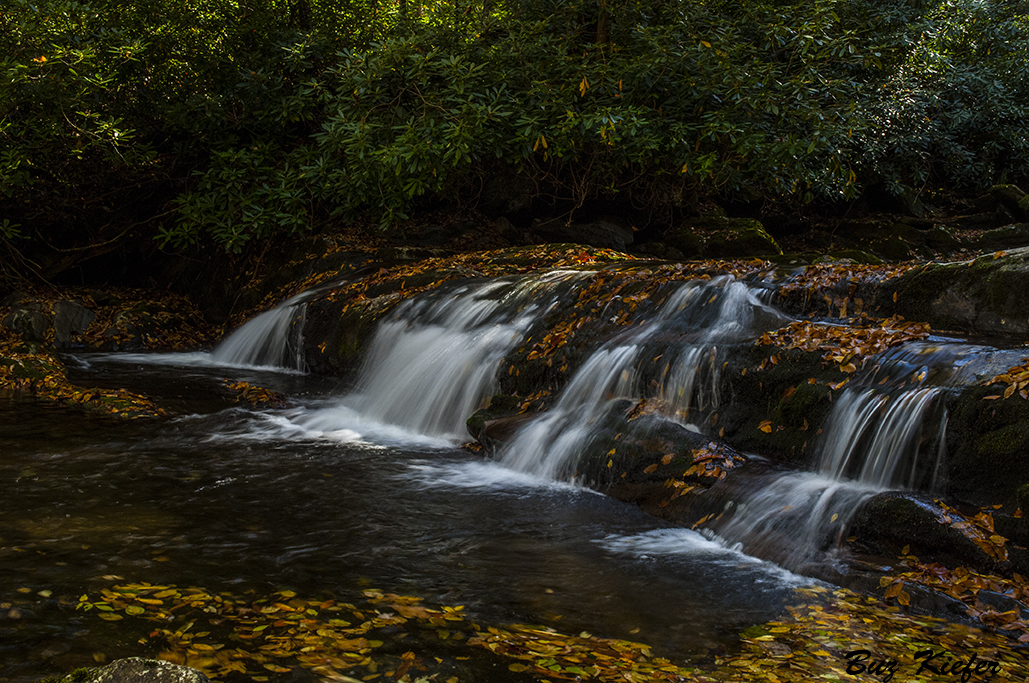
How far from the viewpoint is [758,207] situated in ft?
61.1

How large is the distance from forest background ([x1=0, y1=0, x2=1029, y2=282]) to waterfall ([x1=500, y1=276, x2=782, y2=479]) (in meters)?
5.12

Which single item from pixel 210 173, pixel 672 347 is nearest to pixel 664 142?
pixel 672 347

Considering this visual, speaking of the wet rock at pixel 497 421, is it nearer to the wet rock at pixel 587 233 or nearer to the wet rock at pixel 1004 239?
the wet rock at pixel 587 233

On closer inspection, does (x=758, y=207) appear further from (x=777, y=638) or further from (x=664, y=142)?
(x=777, y=638)

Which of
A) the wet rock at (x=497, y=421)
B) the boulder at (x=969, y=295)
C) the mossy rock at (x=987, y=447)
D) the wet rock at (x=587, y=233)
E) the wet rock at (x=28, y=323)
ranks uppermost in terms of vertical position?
the wet rock at (x=587, y=233)

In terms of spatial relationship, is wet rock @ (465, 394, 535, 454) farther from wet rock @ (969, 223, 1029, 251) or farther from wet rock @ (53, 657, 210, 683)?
wet rock @ (969, 223, 1029, 251)

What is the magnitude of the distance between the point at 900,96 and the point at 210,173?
15.2 m

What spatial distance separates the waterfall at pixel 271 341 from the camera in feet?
40.4

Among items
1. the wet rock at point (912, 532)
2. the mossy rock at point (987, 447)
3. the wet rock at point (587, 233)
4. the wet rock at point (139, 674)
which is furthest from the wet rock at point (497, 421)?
the wet rock at point (587, 233)

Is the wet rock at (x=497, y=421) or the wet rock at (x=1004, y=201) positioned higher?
the wet rock at (x=1004, y=201)

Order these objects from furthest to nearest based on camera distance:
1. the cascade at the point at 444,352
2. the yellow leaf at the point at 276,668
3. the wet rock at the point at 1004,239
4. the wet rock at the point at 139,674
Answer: the wet rock at the point at 1004,239 → the cascade at the point at 444,352 → the yellow leaf at the point at 276,668 → the wet rock at the point at 139,674

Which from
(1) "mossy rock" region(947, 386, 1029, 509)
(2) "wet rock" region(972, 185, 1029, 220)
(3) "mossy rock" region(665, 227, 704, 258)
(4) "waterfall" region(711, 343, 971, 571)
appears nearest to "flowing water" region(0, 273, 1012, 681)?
(4) "waterfall" region(711, 343, 971, 571)

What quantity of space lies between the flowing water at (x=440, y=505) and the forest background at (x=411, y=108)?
524 cm

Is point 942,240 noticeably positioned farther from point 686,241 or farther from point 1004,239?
point 686,241
